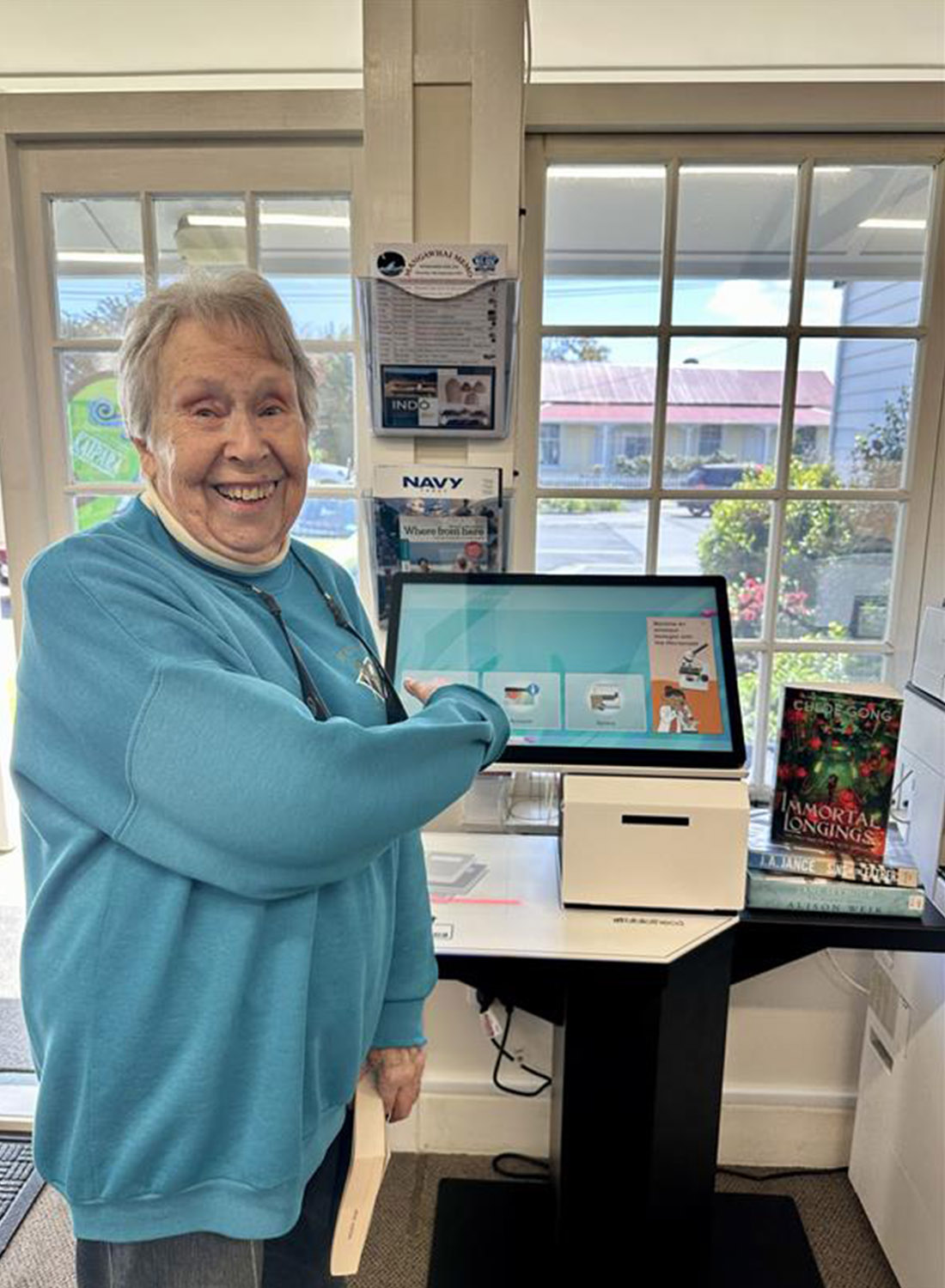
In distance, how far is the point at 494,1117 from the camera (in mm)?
1960

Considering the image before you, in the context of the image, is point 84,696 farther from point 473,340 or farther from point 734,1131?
point 734,1131

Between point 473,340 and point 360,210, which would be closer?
point 473,340

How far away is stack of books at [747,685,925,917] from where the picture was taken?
137 centimetres

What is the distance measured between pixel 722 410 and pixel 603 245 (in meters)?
0.44

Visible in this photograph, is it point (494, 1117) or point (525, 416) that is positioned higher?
point (525, 416)

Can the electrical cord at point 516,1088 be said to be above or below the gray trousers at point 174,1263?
below

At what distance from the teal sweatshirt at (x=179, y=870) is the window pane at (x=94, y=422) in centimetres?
122

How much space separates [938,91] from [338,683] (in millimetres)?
1723

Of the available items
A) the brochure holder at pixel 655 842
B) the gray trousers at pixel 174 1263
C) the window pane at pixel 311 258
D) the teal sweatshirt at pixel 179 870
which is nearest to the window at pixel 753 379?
the window pane at pixel 311 258

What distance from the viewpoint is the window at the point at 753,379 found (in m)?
1.77

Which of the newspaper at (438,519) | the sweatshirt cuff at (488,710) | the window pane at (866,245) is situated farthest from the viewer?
the window pane at (866,245)

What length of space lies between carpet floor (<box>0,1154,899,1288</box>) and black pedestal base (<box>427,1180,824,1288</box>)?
0.13 ft

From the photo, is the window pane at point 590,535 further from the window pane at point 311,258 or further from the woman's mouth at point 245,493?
the woman's mouth at point 245,493

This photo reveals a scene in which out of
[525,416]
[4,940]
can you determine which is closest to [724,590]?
[525,416]
